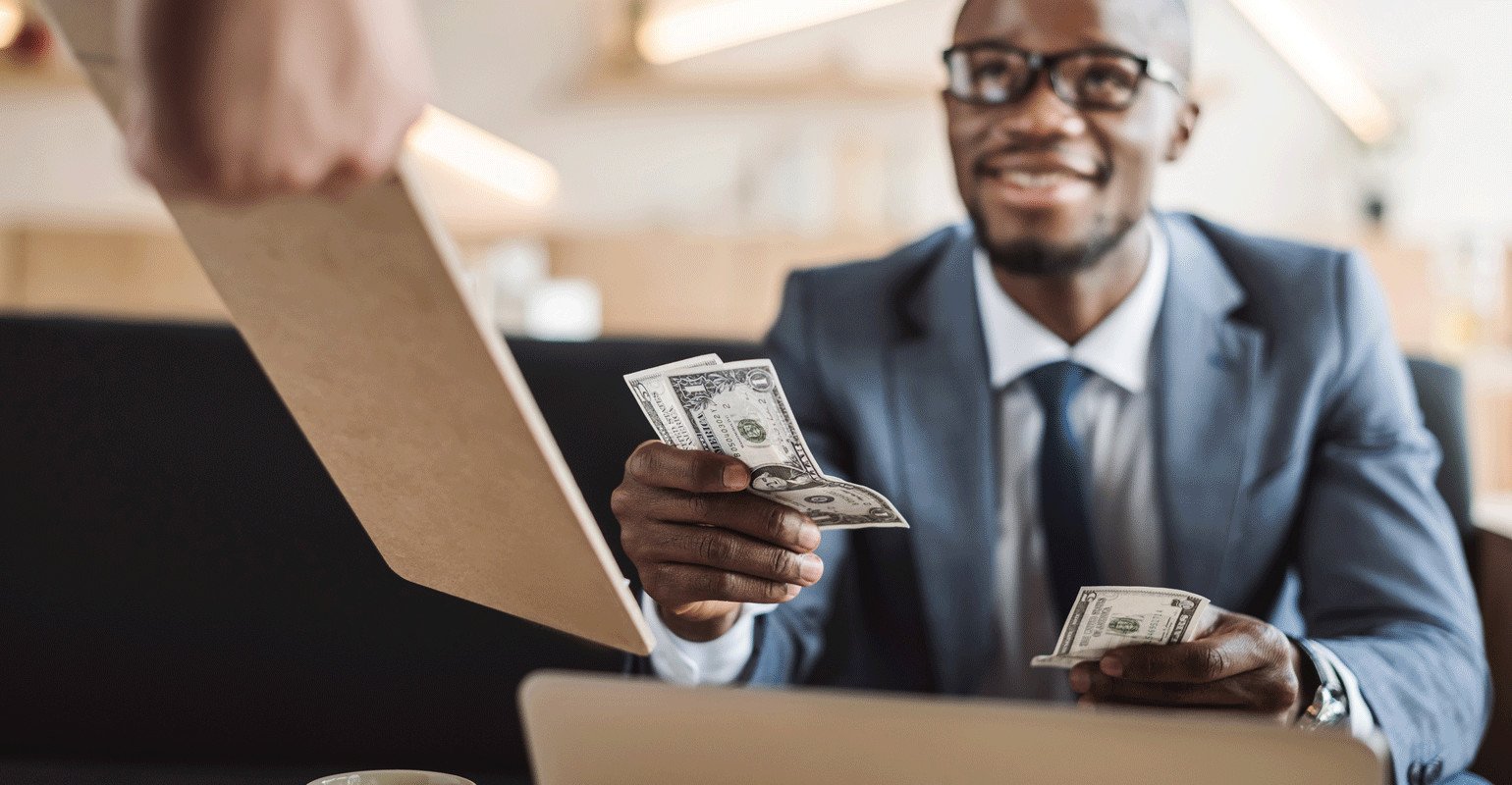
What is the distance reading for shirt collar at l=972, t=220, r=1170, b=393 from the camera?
1365 millimetres

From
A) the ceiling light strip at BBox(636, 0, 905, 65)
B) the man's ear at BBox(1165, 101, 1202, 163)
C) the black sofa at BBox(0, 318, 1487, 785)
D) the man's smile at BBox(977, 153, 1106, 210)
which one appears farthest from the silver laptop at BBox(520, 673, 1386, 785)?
the ceiling light strip at BBox(636, 0, 905, 65)

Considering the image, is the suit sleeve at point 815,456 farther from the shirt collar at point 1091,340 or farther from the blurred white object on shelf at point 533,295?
the blurred white object on shelf at point 533,295

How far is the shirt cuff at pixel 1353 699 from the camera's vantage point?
39.8 inches

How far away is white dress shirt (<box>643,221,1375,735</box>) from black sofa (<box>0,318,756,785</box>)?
42 centimetres

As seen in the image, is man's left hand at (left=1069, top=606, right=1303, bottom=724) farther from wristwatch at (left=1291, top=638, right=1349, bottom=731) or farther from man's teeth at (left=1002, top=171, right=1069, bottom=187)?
man's teeth at (left=1002, top=171, right=1069, bottom=187)

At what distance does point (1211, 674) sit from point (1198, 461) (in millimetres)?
443

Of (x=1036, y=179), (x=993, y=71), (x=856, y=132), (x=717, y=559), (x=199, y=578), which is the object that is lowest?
(x=199, y=578)

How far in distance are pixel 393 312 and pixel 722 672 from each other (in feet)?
2.33

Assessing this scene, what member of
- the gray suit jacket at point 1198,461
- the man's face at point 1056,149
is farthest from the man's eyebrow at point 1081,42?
the gray suit jacket at point 1198,461

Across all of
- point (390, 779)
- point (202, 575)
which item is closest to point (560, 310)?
point (202, 575)

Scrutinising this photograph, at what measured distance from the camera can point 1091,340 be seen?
137 centimetres

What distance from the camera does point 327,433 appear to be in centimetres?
68

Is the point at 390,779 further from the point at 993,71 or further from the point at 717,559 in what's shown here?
the point at 993,71

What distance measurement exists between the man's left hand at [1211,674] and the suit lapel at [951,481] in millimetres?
369
